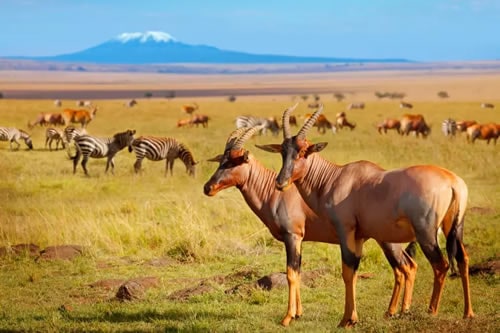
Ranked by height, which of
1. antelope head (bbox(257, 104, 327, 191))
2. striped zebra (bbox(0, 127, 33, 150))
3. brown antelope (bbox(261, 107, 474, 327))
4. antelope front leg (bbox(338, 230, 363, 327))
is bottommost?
striped zebra (bbox(0, 127, 33, 150))

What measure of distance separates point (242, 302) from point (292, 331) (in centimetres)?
151

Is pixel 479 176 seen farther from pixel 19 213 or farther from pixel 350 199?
pixel 350 199

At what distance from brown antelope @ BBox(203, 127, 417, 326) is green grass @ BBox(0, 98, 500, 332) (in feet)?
1.21

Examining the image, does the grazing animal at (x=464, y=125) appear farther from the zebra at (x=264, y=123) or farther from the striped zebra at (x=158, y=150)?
the striped zebra at (x=158, y=150)

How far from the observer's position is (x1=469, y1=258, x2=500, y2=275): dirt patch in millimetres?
10305

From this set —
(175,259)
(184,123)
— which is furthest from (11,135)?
(175,259)

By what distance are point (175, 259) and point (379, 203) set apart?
16.2 feet

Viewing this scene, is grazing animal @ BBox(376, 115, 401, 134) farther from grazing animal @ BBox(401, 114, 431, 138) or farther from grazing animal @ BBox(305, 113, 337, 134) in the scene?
grazing animal @ BBox(305, 113, 337, 134)

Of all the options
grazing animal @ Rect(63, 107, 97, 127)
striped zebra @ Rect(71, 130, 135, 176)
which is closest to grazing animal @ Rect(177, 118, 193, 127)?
grazing animal @ Rect(63, 107, 97, 127)

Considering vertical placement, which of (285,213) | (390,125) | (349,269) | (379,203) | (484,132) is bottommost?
(390,125)

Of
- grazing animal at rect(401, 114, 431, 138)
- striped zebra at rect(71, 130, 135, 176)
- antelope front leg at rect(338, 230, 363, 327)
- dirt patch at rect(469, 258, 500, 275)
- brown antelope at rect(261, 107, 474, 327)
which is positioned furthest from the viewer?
grazing animal at rect(401, 114, 431, 138)

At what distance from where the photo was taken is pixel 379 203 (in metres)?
7.41

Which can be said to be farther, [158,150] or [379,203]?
[158,150]

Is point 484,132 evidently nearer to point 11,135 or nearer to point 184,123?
point 184,123
